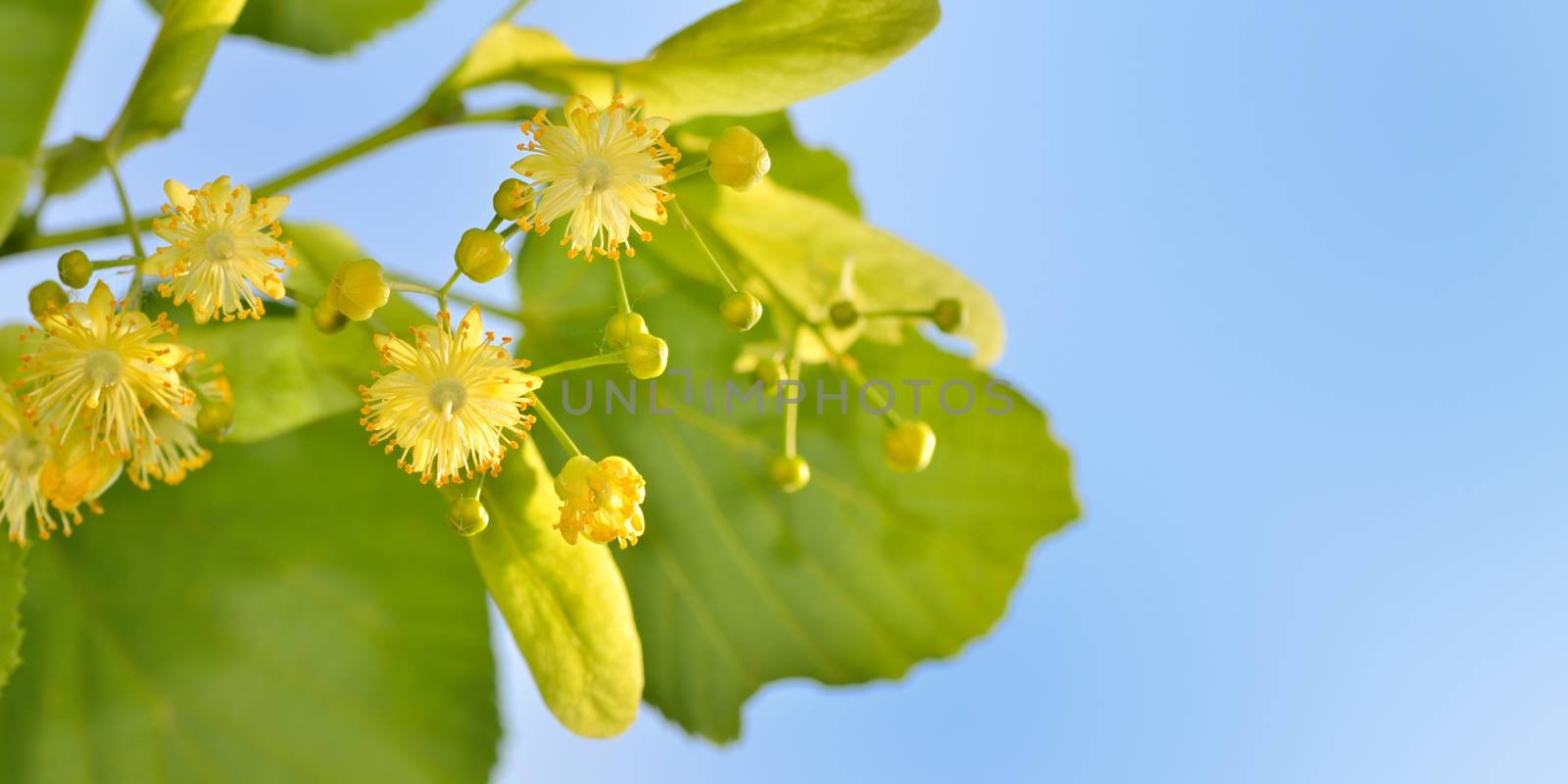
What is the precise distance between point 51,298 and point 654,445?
0.51 meters

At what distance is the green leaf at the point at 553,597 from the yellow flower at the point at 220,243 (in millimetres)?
155

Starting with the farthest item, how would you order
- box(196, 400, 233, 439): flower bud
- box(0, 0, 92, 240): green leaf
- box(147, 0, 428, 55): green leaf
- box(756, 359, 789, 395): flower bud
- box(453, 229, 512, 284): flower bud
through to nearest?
1. box(147, 0, 428, 55): green leaf
2. box(0, 0, 92, 240): green leaf
3. box(756, 359, 789, 395): flower bud
4. box(196, 400, 233, 439): flower bud
5. box(453, 229, 512, 284): flower bud

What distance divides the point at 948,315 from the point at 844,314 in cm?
7

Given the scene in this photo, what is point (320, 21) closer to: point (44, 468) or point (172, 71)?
point (172, 71)

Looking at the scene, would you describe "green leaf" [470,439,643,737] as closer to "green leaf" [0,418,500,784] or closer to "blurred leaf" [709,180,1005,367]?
"blurred leaf" [709,180,1005,367]

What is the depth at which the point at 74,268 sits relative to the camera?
0.60 m

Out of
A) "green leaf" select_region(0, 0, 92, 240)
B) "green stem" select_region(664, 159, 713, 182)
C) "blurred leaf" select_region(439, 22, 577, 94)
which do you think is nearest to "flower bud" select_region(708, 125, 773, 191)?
"green stem" select_region(664, 159, 713, 182)

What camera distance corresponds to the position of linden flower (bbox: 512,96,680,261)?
592mm

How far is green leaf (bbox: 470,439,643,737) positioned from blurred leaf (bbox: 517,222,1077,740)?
0.33m

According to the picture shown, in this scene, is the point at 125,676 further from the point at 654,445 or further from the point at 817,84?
the point at 817,84

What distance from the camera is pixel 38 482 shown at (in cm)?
67

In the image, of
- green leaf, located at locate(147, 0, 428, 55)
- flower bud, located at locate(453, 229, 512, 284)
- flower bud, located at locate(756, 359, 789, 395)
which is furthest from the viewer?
green leaf, located at locate(147, 0, 428, 55)

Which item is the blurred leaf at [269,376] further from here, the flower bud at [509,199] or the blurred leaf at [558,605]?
the flower bud at [509,199]

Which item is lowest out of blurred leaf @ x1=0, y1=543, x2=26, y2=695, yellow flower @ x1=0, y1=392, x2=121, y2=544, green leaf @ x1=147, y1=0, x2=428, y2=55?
blurred leaf @ x1=0, y1=543, x2=26, y2=695
